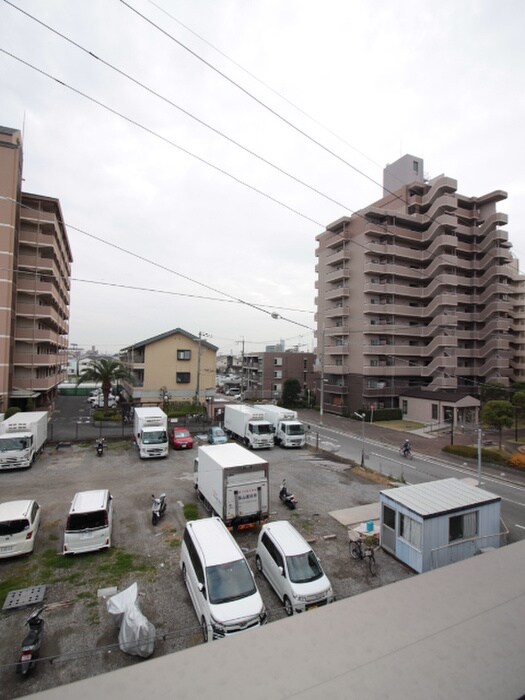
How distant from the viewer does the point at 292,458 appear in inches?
1049

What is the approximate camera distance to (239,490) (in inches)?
559

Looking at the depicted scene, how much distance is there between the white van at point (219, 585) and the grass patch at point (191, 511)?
4833 millimetres

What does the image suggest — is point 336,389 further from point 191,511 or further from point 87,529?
point 87,529

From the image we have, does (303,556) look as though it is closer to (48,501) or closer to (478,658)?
(478,658)

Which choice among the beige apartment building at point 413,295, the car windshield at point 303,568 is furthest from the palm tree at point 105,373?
the car windshield at point 303,568

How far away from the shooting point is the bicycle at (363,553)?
479 inches

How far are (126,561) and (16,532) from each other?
12.1 ft

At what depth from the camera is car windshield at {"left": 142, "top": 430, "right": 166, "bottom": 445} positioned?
2509cm

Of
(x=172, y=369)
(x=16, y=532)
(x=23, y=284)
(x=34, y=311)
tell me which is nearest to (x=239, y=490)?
(x=16, y=532)

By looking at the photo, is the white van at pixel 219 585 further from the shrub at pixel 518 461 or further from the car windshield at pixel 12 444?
the shrub at pixel 518 461

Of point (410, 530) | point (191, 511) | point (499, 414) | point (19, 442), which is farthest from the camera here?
point (499, 414)

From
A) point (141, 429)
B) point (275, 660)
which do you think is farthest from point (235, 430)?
point (275, 660)

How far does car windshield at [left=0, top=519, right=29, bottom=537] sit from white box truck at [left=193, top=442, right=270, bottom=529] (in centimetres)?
649

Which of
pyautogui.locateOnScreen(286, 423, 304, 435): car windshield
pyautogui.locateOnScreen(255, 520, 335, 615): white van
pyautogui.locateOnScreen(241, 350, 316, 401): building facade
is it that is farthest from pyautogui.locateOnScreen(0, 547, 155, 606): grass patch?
pyautogui.locateOnScreen(241, 350, 316, 401): building facade
